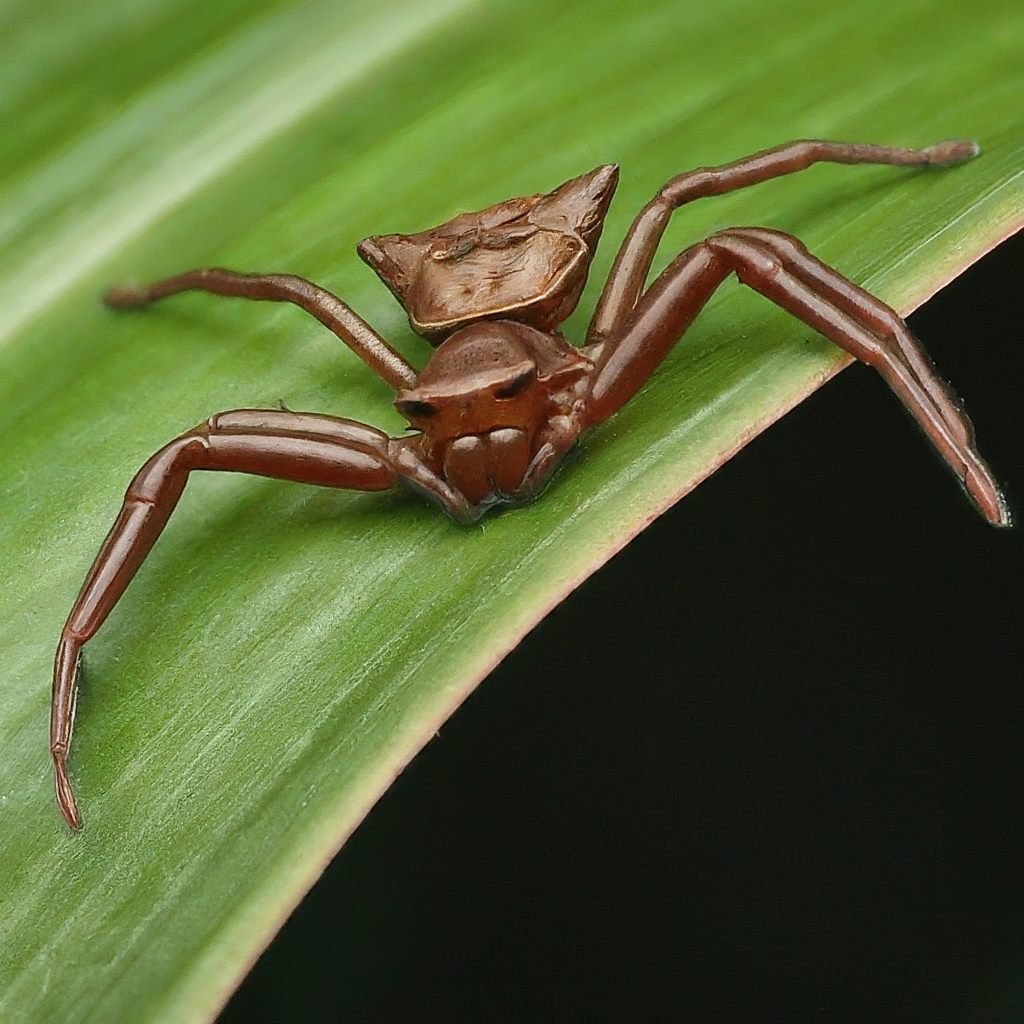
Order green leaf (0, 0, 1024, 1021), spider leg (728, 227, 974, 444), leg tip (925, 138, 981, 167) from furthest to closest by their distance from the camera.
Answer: leg tip (925, 138, 981, 167) → spider leg (728, 227, 974, 444) → green leaf (0, 0, 1024, 1021)

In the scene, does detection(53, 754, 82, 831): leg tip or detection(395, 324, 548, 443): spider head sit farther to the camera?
detection(395, 324, 548, 443): spider head

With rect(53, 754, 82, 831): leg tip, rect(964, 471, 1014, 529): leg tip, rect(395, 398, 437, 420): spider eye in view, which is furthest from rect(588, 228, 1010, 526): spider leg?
rect(53, 754, 82, 831): leg tip

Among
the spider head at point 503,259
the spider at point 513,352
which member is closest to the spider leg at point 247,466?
the spider at point 513,352

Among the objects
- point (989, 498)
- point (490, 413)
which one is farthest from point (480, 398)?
point (989, 498)

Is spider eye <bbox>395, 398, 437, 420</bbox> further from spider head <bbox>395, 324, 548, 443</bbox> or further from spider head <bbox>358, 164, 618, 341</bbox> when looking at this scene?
spider head <bbox>358, 164, 618, 341</bbox>

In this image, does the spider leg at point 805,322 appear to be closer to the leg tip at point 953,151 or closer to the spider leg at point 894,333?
the spider leg at point 894,333

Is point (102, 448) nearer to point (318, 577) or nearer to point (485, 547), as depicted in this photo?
point (318, 577)

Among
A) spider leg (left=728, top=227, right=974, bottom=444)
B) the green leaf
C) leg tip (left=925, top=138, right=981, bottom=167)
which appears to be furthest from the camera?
leg tip (left=925, top=138, right=981, bottom=167)
